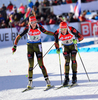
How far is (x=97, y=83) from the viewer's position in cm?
608

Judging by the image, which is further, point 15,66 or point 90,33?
point 90,33

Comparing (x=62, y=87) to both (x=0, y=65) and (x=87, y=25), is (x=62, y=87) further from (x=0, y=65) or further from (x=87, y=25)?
(x=87, y=25)

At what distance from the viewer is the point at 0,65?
9984mm

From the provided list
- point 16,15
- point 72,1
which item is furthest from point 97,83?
point 72,1

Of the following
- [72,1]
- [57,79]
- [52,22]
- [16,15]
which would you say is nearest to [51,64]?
[57,79]

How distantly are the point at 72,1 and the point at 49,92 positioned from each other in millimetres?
16621

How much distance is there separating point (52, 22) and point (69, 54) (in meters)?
11.2

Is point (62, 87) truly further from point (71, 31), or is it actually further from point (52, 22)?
point (52, 22)

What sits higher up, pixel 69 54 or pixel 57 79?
pixel 69 54

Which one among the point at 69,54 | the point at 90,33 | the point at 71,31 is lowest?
the point at 90,33

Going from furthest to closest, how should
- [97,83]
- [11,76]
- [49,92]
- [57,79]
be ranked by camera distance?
1. [11,76]
2. [57,79]
3. [97,83]
4. [49,92]

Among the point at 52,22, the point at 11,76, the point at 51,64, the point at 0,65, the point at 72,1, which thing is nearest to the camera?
the point at 11,76

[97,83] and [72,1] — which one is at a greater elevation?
[72,1]

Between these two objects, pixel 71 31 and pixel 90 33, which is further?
pixel 90 33
